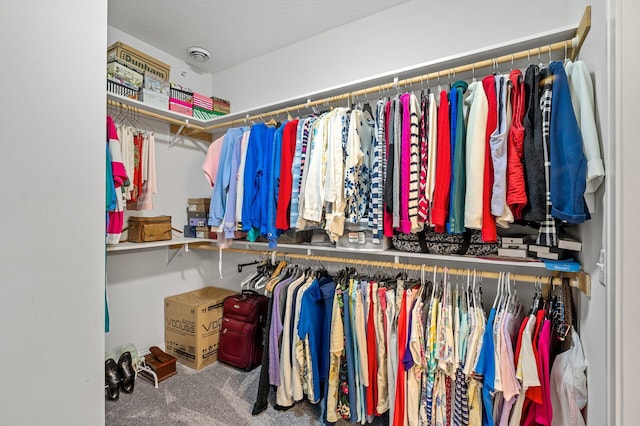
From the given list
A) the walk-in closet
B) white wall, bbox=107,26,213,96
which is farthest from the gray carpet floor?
white wall, bbox=107,26,213,96

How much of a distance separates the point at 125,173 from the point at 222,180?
604 mm

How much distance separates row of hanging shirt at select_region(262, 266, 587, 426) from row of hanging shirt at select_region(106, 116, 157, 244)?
1.12m

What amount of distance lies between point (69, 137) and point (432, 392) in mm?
1797

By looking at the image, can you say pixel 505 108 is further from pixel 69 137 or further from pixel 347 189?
pixel 69 137

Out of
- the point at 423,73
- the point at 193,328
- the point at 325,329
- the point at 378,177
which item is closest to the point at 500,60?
the point at 423,73

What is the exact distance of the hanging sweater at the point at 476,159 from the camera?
1.30 m

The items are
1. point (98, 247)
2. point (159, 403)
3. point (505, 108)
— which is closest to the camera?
point (98, 247)

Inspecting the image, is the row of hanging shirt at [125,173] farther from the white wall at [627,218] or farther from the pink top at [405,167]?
the white wall at [627,218]

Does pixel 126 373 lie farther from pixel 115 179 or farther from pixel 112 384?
pixel 115 179

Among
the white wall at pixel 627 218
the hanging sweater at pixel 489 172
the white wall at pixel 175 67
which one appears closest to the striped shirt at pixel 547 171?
the hanging sweater at pixel 489 172

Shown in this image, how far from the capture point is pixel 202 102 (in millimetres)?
2611

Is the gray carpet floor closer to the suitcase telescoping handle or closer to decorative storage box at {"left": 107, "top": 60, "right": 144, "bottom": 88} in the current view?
the suitcase telescoping handle

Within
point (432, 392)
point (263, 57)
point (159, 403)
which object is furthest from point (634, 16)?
point (159, 403)

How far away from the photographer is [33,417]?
675mm
